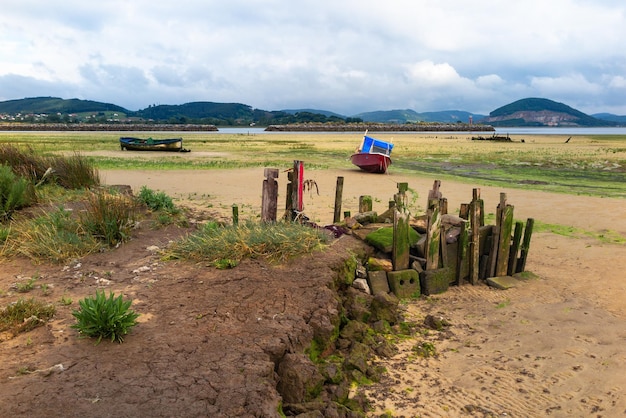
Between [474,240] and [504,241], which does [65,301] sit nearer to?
[474,240]

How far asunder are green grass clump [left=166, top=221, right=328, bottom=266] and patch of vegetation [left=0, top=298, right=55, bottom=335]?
223cm

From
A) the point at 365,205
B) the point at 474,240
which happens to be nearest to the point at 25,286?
the point at 365,205

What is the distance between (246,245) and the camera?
7066mm

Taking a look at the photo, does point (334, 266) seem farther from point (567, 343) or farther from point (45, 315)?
point (45, 315)

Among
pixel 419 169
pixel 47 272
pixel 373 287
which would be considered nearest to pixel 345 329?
pixel 373 287

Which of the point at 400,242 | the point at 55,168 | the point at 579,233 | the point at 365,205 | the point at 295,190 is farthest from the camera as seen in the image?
the point at 55,168

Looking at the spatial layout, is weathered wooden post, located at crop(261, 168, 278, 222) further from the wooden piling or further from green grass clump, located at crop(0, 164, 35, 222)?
green grass clump, located at crop(0, 164, 35, 222)

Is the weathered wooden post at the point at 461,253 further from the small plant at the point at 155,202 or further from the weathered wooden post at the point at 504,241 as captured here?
the small plant at the point at 155,202

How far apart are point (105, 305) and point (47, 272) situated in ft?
8.97

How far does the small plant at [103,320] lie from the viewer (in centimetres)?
446

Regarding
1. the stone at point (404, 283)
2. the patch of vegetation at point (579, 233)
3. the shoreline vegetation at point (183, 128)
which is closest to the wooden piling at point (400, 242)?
the stone at point (404, 283)

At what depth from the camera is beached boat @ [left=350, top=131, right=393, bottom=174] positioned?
23406 millimetres

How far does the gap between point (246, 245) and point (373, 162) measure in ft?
56.0

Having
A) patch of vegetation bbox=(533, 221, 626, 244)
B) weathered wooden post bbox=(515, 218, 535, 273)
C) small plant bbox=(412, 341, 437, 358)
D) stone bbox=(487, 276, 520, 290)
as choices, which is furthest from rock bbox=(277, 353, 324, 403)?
patch of vegetation bbox=(533, 221, 626, 244)
